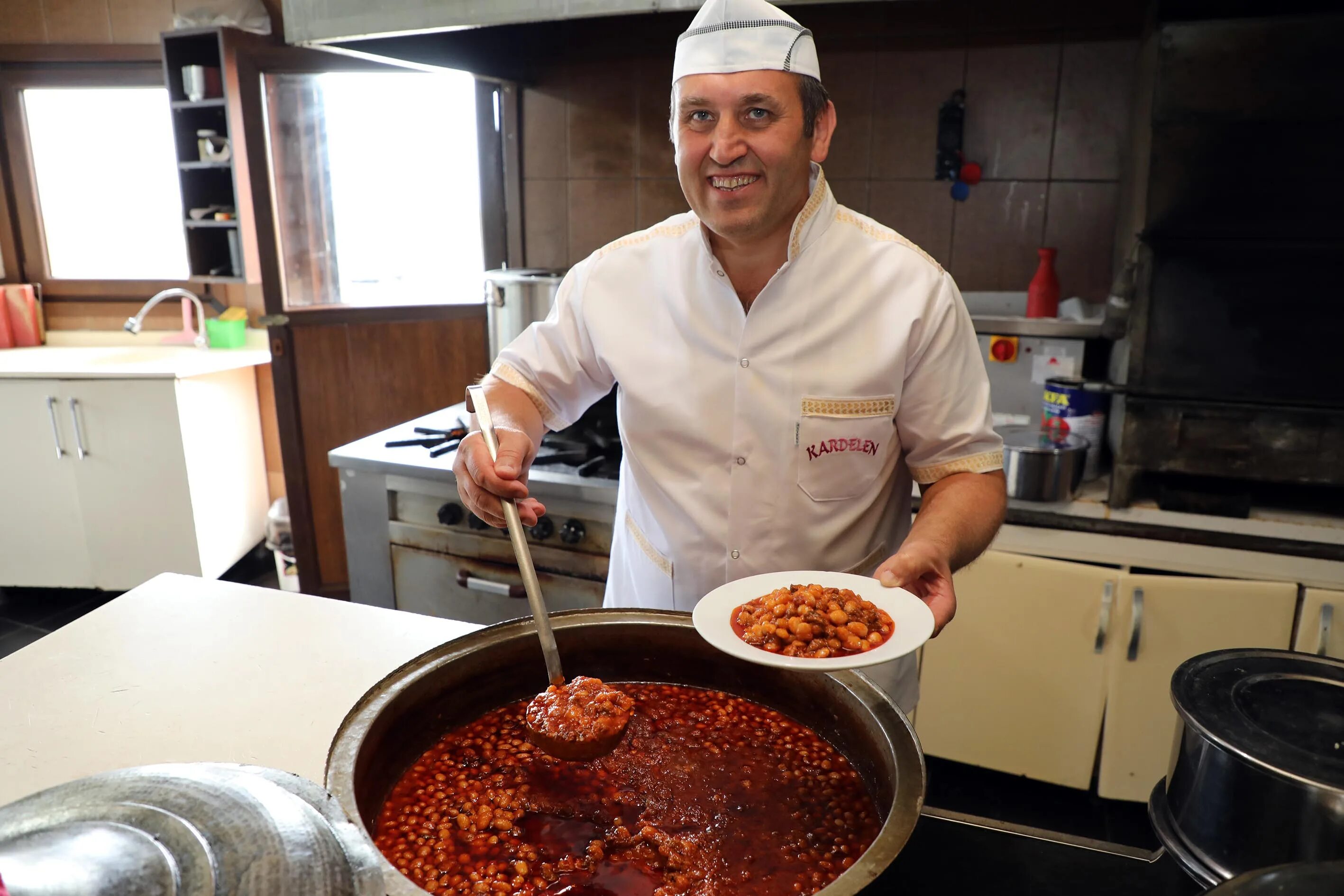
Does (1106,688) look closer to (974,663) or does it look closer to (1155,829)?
(974,663)

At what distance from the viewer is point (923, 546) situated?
121cm

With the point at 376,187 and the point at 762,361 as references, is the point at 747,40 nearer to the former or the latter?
the point at 762,361

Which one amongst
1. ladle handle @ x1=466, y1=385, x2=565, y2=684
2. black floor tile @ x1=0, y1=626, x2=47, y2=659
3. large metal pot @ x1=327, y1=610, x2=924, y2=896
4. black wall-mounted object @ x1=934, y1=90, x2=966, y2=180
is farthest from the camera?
black floor tile @ x1=0, y1=626, x2=47, y2=659

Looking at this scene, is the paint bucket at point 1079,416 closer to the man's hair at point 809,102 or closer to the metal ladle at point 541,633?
the man's hair at point 809,102

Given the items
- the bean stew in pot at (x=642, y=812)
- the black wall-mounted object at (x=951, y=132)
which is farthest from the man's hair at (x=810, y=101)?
the black wall-mounted object at (x=951, y=132)

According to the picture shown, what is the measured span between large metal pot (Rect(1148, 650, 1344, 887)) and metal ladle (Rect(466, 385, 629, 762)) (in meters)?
0.66

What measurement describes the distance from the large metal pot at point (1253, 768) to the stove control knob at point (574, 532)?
1.61 metres

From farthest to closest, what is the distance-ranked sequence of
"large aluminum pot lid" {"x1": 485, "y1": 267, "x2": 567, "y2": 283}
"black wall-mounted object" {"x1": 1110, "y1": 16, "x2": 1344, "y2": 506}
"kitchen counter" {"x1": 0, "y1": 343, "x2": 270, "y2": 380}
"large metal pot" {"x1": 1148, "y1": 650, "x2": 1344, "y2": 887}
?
"kitchen counter" {"x1": 0, "y1": 343, "x2": 270, "y2": 380}, "large aluminum pot lid" {"x1": 485, "y1": 267, "x2": 567, "y2": 283}, "black wall-mounted object" {"x1": 1110, "y1": 16, "x2": 1344, "y2": 506}, "large metal pot" {"x1": 1148, "y1": 650, "x2": 1344, "y2": 887}

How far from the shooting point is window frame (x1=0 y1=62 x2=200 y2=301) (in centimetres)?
439

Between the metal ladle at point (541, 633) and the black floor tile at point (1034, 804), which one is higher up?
the metal ladle at point (541, 633)

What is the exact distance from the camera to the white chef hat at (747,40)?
1364 mm

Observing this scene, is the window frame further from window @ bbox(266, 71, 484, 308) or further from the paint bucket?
the paint bucket

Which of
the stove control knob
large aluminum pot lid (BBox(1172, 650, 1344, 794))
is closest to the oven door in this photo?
the stove control knob

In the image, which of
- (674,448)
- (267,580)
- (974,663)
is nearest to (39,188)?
(267,580)
